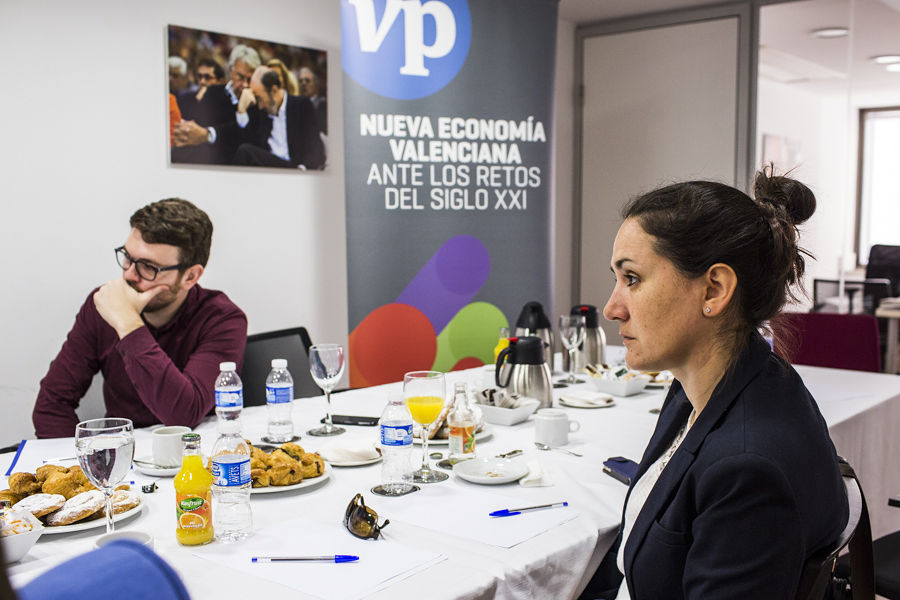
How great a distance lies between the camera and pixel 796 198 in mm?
1377

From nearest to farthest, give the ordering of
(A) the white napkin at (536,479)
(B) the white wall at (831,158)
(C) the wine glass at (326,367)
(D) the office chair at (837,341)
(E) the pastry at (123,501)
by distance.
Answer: (E) the pastry at (123,501)
(A) the white napkin at (536,479)
(C) the wine glass at (326,367)
(D) the office chair at (837,341)
(B) the white wall at (831,158)

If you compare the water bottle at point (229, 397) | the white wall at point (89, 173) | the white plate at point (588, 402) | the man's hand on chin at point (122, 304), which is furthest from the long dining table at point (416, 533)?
the white wall at point (89, 173)

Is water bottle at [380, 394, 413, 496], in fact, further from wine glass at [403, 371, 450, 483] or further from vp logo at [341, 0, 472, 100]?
vp logo at [341, 0, 472, 100]

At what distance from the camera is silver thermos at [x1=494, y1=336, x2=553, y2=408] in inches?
91.4

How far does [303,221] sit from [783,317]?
125 inches

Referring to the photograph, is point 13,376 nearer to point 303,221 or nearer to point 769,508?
point 303,221

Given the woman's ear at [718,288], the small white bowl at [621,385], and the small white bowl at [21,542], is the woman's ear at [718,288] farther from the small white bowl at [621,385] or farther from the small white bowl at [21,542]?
the small white bowl at [621,385]

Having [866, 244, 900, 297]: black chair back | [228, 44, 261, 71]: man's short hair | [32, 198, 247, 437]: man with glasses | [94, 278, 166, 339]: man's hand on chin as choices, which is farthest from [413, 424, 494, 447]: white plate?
[866, 244, 900, 297]: black chair back

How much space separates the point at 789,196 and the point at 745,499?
602mm

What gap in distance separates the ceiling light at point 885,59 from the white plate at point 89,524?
14.8 ft

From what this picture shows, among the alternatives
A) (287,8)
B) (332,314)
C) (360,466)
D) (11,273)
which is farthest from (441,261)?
(360,466)

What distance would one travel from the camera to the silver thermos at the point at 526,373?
2.32 meters

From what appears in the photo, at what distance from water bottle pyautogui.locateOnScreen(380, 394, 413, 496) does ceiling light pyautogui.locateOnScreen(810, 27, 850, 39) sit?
13.4ft

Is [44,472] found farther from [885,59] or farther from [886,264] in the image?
[885,59]
